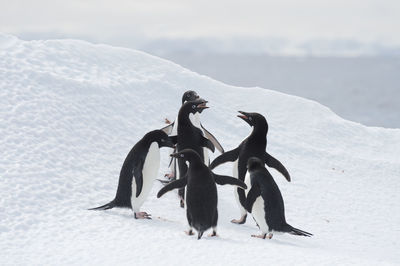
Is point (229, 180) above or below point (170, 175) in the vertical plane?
above

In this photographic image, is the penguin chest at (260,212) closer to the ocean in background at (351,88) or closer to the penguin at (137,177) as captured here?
the penguin at (137,177)

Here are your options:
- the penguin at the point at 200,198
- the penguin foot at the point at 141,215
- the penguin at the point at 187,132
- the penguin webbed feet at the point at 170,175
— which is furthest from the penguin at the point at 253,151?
the penguin webbed feet at the point at 170,175

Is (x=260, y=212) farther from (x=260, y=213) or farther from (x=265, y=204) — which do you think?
(x=265, y=204)

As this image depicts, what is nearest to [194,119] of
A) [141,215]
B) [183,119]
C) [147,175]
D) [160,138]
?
[183,119]

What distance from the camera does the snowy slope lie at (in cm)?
569

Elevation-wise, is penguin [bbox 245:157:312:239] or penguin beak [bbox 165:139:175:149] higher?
penguin beak [bbox 165:139:175:149]

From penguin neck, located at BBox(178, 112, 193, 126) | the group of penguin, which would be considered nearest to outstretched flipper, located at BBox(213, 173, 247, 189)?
the group of penguin

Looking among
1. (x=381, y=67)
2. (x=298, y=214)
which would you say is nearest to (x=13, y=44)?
(x=298, y=214)

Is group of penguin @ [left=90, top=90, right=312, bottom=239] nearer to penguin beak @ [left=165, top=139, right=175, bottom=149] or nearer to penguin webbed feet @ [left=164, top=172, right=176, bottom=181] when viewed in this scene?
penguin beak @ [left=165, top=139, right=175, bottom=149]

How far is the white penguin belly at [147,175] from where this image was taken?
6719mm

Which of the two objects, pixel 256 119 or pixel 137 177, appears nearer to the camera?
pixel 137 177

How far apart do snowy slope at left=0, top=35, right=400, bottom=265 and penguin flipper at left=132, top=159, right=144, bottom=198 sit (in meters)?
0.36

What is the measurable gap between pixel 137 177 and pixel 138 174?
1.6 inches

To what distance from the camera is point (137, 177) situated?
21.9 ft
